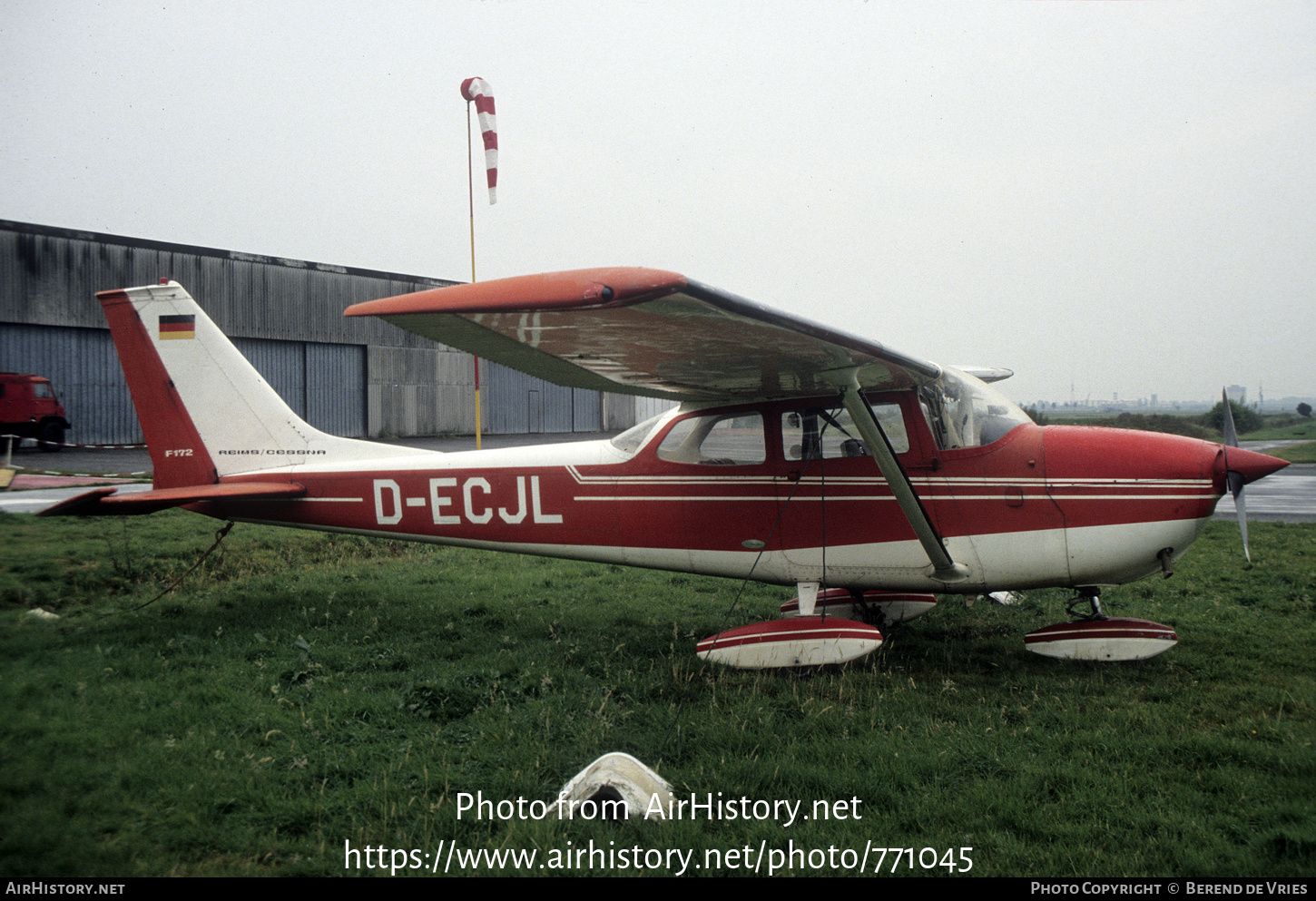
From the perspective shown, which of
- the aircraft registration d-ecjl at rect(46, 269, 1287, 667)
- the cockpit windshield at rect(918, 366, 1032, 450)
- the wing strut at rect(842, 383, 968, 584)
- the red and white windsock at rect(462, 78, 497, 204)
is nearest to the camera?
the aircraft registration d-ecjl at rect(46, 269, 1287, 667)

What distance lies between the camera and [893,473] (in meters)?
4.75

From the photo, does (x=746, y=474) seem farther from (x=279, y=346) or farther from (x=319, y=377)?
(x=319, y=377)

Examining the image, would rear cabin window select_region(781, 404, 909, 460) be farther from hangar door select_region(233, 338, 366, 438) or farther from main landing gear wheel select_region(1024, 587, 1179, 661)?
hangar door select_region(233, 338, 366, 438)

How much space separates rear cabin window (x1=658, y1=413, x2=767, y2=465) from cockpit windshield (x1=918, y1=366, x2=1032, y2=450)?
4.15 ft

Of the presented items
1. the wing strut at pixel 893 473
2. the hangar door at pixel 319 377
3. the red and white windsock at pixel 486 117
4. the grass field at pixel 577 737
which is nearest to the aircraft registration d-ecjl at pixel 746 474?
the wing strut at pixel 893 473

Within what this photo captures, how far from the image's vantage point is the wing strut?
4.71 m

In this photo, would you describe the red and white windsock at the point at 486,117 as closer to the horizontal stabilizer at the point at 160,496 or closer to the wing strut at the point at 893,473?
the horizontal stabilizer at the point at 160,496

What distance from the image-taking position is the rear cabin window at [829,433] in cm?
534

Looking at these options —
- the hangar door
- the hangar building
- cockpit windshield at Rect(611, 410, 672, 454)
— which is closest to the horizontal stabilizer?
cockpit windshield at Rect(611, 410, 672, 454)

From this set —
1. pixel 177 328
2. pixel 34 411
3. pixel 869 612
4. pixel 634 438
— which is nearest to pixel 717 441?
pixel 634 438

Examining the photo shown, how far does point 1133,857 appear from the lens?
2672 mm

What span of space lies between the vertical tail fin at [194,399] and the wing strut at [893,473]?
395 centimetres

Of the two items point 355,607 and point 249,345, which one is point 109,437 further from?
point 355,607

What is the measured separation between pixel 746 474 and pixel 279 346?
22850 millimetres
